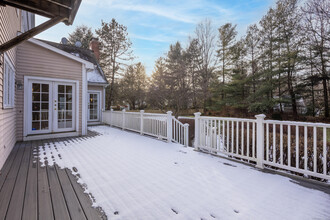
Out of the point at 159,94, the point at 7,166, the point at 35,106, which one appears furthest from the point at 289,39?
the point at 7,166

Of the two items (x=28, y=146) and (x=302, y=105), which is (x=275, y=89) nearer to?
(x=302, y=105)

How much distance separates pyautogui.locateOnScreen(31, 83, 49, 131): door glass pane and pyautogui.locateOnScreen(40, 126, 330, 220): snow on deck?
2382 millimetres

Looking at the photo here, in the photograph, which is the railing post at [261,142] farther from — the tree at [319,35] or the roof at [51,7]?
the tree at [319,35]

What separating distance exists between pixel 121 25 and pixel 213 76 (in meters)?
10.4

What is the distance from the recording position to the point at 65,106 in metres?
5.93

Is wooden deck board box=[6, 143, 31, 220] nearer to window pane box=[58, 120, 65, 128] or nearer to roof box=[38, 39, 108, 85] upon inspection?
window pane box=[58, 120, 65, 128]

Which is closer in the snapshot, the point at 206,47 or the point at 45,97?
the point at 45,97

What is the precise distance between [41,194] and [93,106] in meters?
8.28

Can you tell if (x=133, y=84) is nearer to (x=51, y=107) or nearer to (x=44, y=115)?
(x=51, y=107)

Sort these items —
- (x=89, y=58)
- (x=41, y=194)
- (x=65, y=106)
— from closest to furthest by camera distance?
(x=41, y=194)
(x=65, y=106)
(x=89, y=58)

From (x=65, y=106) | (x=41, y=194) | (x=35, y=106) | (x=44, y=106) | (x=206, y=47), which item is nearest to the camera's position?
(x=41, y=194)

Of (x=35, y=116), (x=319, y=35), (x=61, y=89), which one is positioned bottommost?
(x=35, y=116)

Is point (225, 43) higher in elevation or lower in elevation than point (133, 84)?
higher

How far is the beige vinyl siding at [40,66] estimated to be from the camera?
16.6 ft
